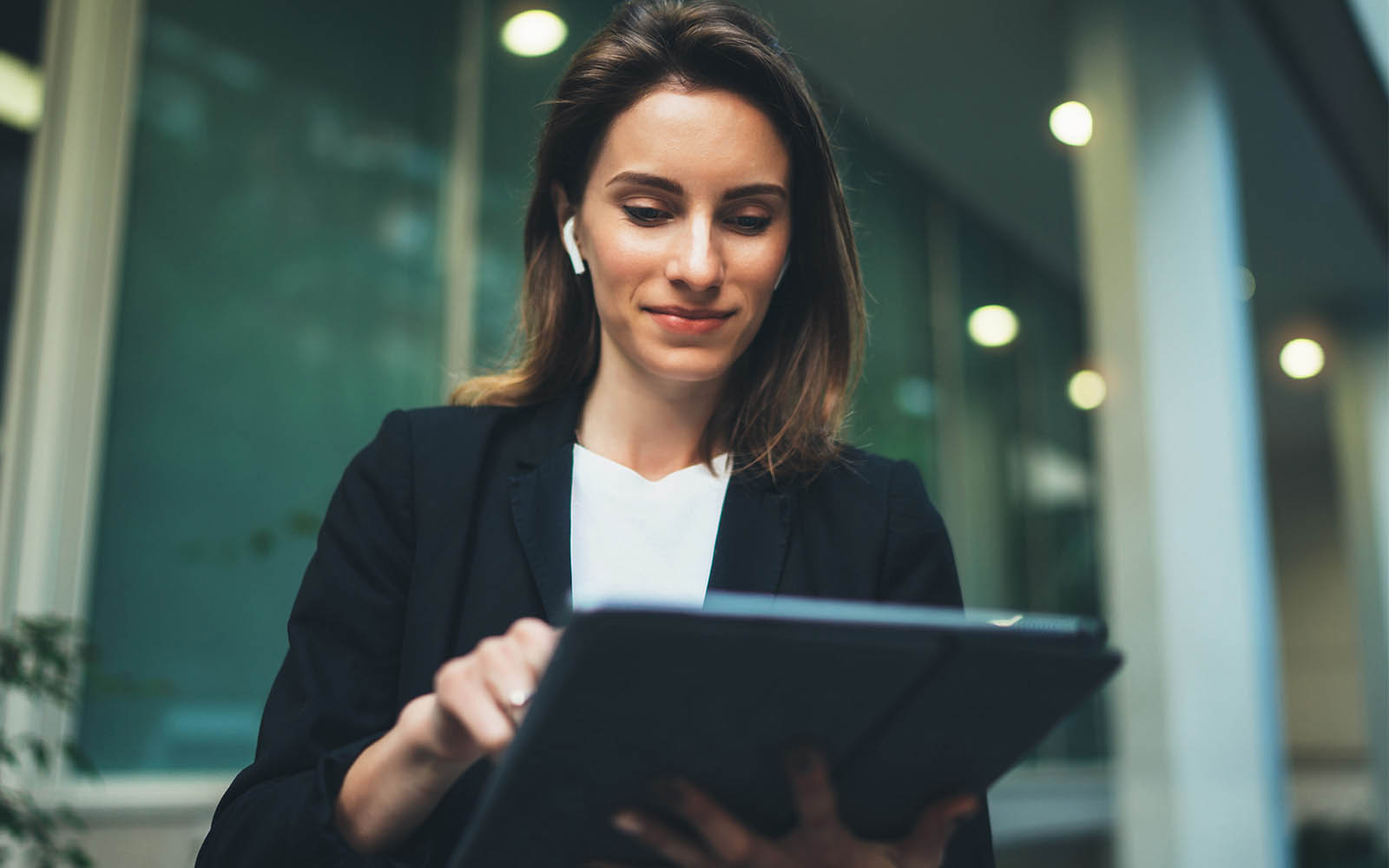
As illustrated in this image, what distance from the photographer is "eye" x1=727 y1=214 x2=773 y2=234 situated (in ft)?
4.11

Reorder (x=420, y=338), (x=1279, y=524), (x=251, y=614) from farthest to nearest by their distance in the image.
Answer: (x=1279, y=524) < (x=420, y=338) < (x=251, y=614)

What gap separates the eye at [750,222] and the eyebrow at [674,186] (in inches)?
1.0

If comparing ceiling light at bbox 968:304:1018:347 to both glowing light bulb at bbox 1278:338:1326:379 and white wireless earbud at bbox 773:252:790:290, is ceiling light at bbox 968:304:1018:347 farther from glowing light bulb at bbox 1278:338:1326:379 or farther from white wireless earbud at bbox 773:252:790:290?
white wireless earbud at bbox 773:252:790:290

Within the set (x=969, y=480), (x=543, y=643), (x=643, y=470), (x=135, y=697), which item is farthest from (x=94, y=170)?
(x=969, y=480)

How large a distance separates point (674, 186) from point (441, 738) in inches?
23.8

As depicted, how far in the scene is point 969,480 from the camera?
21.8 feet

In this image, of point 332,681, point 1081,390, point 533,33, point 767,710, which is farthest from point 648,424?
point 1081,390

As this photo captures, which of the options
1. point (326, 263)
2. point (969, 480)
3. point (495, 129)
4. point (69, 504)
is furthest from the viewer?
point (969, 480)

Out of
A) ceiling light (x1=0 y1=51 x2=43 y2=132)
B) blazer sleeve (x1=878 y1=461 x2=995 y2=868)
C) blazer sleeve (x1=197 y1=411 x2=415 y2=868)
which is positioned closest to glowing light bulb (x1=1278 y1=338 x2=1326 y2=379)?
ceiling light (x1=0 y1=51 x2=43 y2=132)

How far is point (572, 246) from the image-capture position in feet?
4.62

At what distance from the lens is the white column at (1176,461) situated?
3.88 meters

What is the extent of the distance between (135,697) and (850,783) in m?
2.93

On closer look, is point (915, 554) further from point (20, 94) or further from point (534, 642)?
point (20, 94)

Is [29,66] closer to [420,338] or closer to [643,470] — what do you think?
[420,338]
